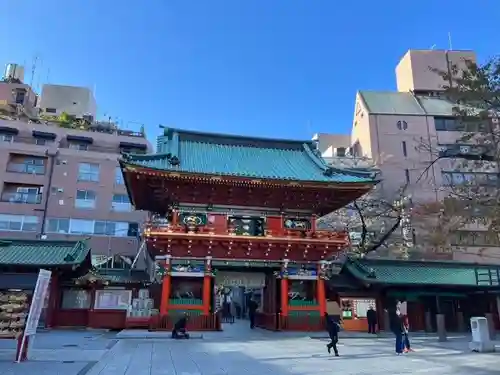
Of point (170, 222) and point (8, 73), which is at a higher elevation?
point (8, 73)

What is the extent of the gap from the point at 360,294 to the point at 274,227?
24.3 ft

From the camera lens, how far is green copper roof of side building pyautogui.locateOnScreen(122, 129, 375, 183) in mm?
24703

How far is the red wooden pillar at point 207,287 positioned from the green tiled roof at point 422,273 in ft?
32.2

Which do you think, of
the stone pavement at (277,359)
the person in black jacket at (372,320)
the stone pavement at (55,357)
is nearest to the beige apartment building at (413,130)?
the person in black jacket at (372,320)

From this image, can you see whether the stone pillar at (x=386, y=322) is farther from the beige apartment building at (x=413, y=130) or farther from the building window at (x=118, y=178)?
the building window at (x=118, y=178)

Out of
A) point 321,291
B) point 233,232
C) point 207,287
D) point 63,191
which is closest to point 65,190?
point 63,191

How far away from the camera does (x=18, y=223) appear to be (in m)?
42.1

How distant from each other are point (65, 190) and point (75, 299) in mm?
18922

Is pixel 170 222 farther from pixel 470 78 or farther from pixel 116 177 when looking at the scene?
pixel 116 177

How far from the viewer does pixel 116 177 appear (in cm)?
4600

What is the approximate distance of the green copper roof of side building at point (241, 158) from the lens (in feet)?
81.0

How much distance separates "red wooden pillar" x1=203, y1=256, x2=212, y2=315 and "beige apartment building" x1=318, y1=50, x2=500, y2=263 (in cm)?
2762

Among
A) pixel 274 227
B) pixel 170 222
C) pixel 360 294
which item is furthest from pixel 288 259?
pixel 170 222

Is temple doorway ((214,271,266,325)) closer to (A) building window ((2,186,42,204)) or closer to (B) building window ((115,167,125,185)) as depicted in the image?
(B) building window ((115,167,125,185))
